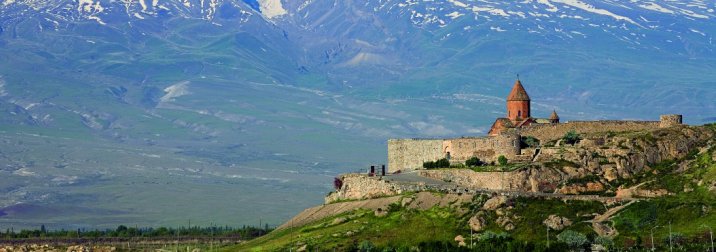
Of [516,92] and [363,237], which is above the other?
[516,92]

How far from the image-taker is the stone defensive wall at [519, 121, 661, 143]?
86875 mm

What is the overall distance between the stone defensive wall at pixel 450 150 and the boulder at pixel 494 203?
1018 cm

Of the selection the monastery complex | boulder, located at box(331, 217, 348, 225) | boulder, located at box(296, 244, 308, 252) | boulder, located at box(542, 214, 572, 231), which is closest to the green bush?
boulder, located at box(296, 244, 308, 252)

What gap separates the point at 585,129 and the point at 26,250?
33.6m

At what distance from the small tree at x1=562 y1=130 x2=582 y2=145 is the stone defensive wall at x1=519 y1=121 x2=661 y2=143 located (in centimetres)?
83

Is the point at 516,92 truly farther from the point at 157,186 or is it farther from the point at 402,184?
the point at 157,186

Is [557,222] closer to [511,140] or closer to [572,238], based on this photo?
[572,238]

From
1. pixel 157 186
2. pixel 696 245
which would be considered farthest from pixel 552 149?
pixel 157 186

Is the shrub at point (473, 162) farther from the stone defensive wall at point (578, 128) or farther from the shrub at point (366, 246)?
the shrub at point (366, 246)

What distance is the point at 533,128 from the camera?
3447 inches

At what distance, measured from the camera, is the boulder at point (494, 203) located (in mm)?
74000

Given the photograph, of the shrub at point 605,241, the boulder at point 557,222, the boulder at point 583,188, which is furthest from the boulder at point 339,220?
the shrub at point 605,241

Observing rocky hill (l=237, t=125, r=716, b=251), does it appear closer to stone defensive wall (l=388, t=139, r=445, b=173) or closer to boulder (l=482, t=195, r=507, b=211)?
boulder (l=482, t=195, r=507, b=211)

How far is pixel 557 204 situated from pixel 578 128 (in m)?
14.7
